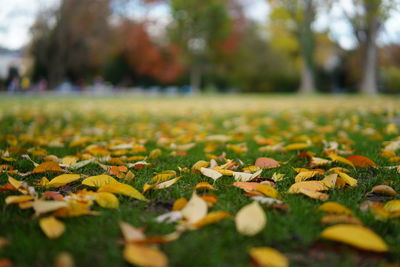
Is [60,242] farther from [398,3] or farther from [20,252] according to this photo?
[398,3]

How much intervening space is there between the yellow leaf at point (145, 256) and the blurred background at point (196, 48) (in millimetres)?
19052

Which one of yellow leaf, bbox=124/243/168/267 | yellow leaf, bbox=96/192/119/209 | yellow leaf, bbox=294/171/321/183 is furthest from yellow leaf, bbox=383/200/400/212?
yellow leaf, bbox=96/192/119/209

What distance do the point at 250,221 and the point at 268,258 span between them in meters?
0.22

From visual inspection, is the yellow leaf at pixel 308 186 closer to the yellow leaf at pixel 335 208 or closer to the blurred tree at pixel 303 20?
the yellow leaf at pixel 335 208

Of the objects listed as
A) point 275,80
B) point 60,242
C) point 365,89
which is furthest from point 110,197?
point 275,80

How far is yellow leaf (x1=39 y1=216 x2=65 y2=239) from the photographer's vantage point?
112 cm

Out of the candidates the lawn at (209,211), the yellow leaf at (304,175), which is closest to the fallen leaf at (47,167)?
the lawn at (209,211)

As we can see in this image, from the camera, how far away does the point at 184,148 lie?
2.71 meters

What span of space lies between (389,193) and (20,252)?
1.51m

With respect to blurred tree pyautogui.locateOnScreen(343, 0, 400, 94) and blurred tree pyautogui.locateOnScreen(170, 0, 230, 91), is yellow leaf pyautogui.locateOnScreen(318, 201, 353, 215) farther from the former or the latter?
blurred tree pyautogui.locateOnScreen(170, 0, 230, 91)

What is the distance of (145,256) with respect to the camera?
951mm

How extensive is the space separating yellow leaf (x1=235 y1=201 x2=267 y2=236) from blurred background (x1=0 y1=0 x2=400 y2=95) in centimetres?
1870

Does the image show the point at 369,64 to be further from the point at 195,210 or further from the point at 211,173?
the point at 195,210

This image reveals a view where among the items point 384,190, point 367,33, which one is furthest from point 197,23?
point 384,190
